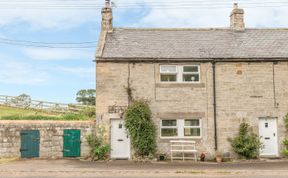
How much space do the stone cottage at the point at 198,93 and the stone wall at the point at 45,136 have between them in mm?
1487

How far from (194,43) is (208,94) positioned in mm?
3746

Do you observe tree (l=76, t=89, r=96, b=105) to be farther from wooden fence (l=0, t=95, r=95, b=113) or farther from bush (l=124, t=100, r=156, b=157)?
bush (l=124, t=100, r=156, b=157)

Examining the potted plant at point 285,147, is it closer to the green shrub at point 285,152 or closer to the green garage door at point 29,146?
the green shrub at point 285,152

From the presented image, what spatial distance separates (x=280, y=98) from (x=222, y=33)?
5.96m

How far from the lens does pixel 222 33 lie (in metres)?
25.9

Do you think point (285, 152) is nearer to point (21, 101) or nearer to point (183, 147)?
point (183, 147)

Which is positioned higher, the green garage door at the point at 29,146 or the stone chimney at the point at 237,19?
the stone chimney at the point at 237,19

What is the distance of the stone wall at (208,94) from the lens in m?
22.3

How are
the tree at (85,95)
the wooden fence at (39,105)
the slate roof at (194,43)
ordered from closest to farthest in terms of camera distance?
the slate roof at (194,43), the wooden fence at (39,105), the tree at (85,95)

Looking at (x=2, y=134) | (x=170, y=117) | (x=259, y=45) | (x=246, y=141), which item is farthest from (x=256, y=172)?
(x=2, y=134)

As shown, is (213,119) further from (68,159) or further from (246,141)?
(68,159)

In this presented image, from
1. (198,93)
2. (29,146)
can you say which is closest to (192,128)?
(198,93)

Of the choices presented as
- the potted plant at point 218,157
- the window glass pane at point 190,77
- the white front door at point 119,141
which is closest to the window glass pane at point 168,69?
the window glass pane at point 190,77

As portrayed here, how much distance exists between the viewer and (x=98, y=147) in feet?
71.0
